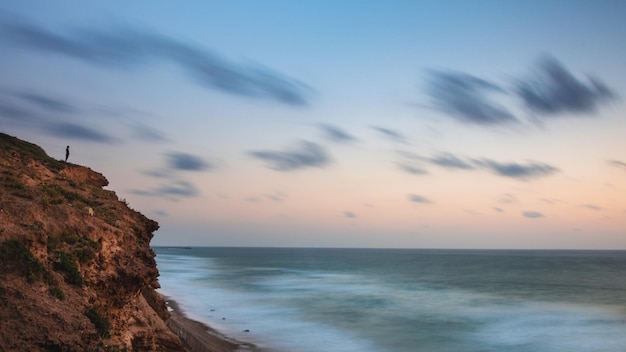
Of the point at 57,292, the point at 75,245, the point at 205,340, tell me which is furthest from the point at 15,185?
the point at 205,340

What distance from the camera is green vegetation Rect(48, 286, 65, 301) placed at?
15.3 meters

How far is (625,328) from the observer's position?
53406 mm

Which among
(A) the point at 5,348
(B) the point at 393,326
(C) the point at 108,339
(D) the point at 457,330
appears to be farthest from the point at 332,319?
(A) the point at 5,348

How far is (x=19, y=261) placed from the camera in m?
15.1

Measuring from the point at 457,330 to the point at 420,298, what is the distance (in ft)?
92.3

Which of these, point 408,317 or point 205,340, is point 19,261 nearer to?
point 205,340

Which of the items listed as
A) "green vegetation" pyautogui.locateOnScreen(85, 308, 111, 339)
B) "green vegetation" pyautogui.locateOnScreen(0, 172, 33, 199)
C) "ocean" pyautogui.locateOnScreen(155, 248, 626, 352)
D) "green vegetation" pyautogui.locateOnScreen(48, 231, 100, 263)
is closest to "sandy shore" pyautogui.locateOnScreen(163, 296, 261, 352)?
"ocean" pyautogui.locateOnScreen(155, 248, 626, 352)

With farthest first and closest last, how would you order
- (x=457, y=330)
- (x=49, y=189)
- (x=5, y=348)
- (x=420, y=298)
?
(x=420, y=298), (x=457, y=330), (x=49, y=189), (x=5, y=348)

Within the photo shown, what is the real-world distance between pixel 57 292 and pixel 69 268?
3.88ft

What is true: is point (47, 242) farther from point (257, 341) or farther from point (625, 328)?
point (625, 328)

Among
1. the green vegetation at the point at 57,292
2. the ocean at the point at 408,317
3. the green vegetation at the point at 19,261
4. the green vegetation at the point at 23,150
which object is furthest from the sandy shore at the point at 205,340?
the green vegetation at the point at 19,261

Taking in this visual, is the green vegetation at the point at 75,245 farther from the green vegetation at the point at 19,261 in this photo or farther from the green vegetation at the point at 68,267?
the green vegetation at the point at 19,261

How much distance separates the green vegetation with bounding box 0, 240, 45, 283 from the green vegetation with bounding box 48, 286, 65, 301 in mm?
557

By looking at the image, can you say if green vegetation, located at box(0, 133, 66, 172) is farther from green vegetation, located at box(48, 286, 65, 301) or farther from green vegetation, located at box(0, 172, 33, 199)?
green vegetation, located at box(48, 286, 65, 301)
